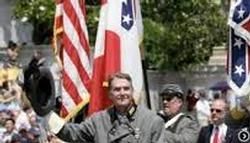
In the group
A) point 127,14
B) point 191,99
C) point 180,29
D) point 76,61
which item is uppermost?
point 127,14

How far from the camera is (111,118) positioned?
287 inches

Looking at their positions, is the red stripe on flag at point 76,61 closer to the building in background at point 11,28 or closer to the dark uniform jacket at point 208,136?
the dark uniform jacket at point 208,136

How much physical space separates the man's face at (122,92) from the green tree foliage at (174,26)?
16383 millimetres

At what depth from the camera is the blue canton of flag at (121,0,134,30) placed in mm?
10102

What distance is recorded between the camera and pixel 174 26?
79.3 feet

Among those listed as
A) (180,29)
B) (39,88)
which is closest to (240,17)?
(39,88)

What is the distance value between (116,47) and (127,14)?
0.35 m

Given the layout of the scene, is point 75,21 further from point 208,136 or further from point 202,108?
point 202,108

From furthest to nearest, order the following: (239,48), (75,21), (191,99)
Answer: (191,99), (75,21), (239,48)

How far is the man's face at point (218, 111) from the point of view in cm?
902

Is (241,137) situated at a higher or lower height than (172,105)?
lower

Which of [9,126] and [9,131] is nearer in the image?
[9,131]

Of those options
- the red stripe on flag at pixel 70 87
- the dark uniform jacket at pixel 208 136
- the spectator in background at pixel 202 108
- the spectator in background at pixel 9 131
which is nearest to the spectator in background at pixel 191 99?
the spectator in background at pixel 202 108

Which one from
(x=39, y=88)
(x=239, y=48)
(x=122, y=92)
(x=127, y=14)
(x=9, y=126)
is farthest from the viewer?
(x=39, y=88)
